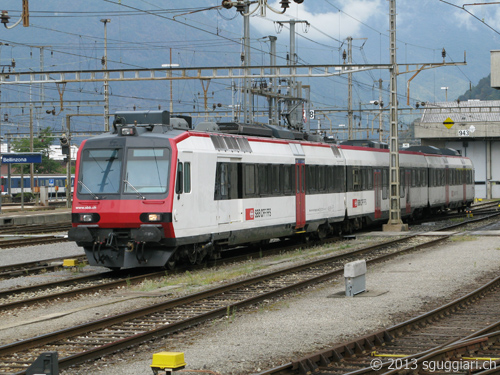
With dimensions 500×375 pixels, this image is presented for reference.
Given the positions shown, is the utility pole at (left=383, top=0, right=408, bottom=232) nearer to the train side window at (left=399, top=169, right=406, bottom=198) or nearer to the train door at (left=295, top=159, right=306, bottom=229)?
the train side window at (left=399, top=169, right=406, bottom=198)

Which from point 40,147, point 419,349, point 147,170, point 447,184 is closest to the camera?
point 419,349

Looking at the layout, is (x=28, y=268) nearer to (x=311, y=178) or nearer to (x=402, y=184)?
(x=311, y=178)

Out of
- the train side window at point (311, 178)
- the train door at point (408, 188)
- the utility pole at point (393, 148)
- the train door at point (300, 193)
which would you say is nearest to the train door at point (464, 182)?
the train door at point (408, 188)

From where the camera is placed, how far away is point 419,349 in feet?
29.8

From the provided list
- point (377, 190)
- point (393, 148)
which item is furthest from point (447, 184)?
point (393, 148)

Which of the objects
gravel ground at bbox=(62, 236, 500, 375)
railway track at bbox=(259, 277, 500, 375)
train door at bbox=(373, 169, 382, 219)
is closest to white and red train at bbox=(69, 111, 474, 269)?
gravel ground at bbox=(62, 236, 500, 375)

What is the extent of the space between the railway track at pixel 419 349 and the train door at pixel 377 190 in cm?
1824

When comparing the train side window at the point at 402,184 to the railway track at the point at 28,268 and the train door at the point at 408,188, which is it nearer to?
the train door at the point at 408,188

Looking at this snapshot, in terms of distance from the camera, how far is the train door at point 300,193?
2244cm

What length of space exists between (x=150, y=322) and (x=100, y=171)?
20.1 feet

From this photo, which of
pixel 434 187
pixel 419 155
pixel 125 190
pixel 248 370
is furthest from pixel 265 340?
pixel 434 187

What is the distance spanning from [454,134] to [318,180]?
49768 millimetres

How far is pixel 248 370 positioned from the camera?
820 cm

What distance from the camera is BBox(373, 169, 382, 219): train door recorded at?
97.3 feet
